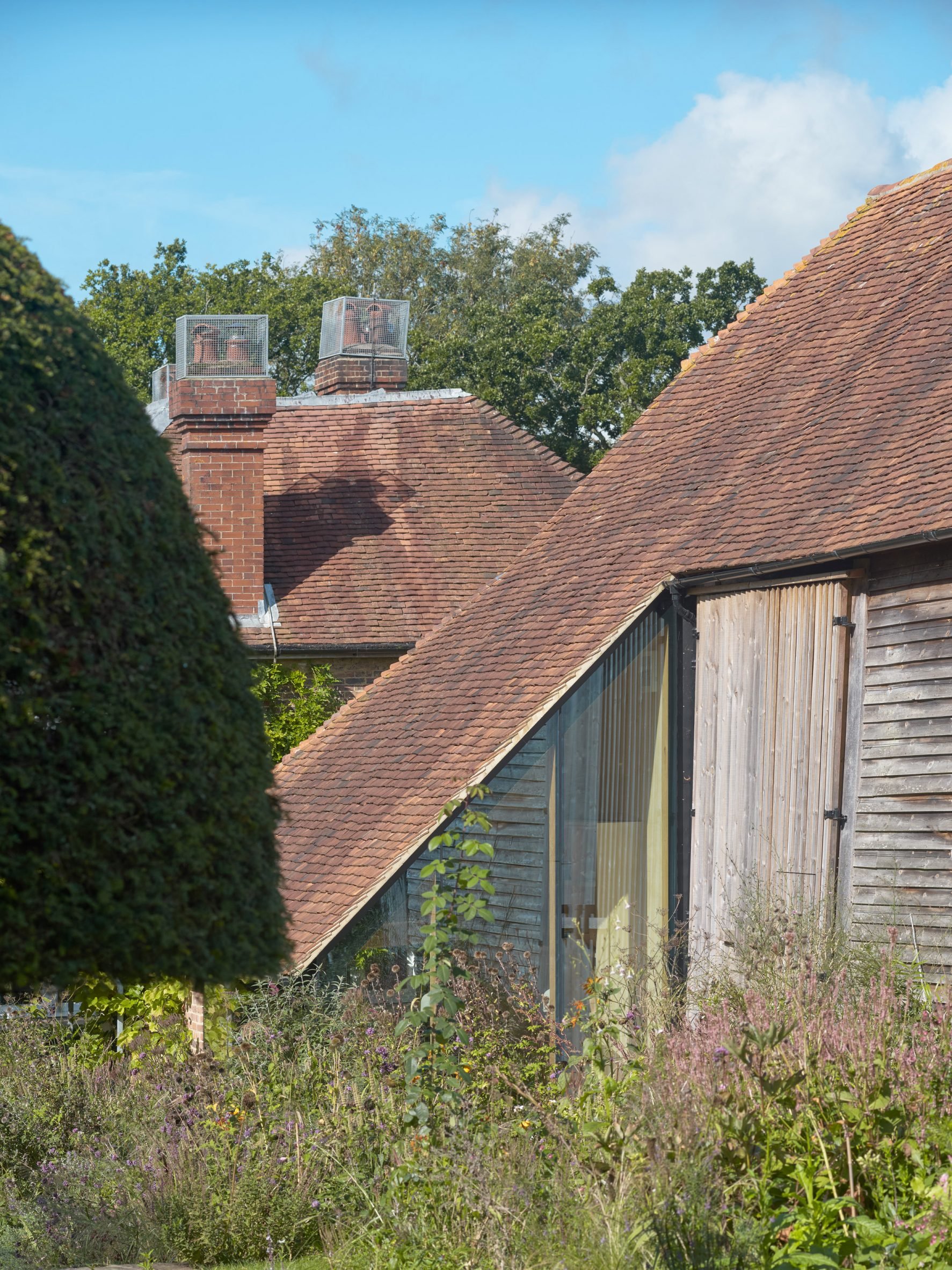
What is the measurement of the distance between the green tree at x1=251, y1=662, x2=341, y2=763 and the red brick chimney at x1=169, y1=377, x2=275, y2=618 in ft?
3.66

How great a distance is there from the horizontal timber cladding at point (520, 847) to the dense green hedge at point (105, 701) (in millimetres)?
6245

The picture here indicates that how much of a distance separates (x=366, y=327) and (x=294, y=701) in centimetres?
782

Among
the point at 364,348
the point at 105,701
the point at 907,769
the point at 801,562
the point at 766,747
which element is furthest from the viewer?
the point at 364,348

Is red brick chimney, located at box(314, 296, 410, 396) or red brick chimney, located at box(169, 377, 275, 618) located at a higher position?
red brick chimney, located at box(314, 296, 410, 396)

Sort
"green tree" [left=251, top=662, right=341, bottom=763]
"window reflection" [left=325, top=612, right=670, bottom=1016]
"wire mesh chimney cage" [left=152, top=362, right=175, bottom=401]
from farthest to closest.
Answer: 1. "wire mesh chimney cage" [left=152, top=362, right=175, bottom=401]
2. "green tree" [left=251, top=662, right=341, bottom=763]
3. "window reflection" [left=325, top=612, right=670, bottom=1016]

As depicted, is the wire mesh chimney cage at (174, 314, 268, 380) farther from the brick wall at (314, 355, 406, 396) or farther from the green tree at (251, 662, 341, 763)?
the brick wall at (314, 355, 406, 396)

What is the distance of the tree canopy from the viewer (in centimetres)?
2969

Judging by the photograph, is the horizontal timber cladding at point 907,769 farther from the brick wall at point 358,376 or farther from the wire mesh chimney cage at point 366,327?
the wire mesh chimney cage at point 366,327

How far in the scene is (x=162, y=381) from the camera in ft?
72.6

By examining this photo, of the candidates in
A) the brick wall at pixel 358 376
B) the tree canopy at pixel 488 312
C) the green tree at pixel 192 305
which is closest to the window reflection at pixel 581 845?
the brick wall at pixel 358 376

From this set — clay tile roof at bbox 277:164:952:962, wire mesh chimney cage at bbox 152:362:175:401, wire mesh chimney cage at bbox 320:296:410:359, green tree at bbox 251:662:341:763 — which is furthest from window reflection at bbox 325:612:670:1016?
wire mesh chimney cage at bbox 152:362:175:401

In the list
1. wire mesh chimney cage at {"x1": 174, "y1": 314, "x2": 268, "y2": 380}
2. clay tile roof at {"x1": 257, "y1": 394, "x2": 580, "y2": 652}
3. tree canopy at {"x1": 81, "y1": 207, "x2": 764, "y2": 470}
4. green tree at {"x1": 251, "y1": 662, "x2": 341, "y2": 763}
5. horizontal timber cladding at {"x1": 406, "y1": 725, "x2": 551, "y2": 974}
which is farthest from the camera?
tree canopy at {"x1": 81, "y1": 207, "x2": 764, "y2": 470}

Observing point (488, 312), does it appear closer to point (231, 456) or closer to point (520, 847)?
point (231, 456)

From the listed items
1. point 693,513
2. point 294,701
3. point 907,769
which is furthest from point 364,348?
point 907,769
